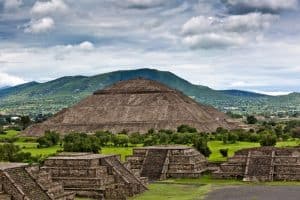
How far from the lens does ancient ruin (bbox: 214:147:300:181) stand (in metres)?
60.2

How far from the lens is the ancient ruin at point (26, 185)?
38.5 metres

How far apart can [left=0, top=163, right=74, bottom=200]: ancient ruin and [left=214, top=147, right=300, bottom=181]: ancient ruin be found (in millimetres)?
23014

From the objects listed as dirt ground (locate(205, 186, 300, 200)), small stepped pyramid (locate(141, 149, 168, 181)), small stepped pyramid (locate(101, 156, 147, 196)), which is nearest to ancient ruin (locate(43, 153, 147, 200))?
small stepped pyramid (locate(101, 156, 147, 196))

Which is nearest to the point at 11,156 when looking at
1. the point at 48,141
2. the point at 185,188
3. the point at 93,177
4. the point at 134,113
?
the point at 93,177

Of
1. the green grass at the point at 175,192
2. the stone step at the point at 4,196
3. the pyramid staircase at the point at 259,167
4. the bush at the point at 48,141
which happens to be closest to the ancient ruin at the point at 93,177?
the green grass at the point at 175,192

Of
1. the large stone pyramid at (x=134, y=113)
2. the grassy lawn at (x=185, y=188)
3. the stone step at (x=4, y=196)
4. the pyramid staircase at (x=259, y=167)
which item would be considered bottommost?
the grassy lawn at (x=185, y=188)

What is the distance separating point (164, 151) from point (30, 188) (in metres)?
27.3

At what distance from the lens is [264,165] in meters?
61.8

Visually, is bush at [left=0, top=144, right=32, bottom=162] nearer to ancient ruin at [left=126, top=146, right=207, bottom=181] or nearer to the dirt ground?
ancient ruin at [left=126, top=146, right=207, bottom=181]

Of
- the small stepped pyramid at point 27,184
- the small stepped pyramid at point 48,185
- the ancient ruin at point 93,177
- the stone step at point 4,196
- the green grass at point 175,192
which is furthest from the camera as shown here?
the green grass at point 175,192

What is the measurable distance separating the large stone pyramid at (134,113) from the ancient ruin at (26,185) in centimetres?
8428

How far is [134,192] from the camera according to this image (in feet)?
163

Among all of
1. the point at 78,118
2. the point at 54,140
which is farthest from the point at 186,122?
the point at 54,140

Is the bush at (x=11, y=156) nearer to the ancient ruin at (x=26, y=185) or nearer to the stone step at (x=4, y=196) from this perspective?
the ancient ruin at (x=26, y=185)
